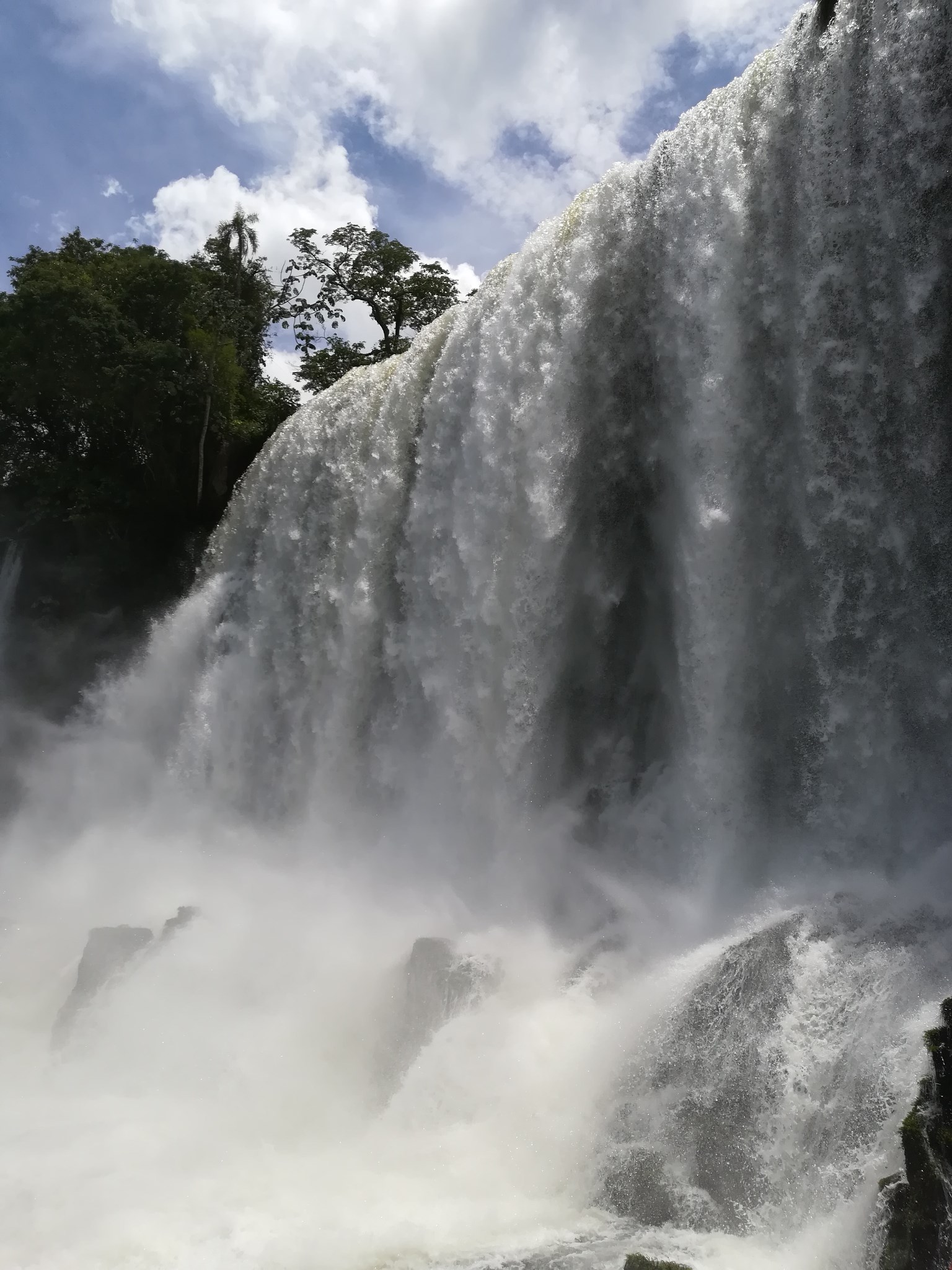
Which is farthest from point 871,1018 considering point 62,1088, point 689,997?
point 62,1088

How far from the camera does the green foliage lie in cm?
1542

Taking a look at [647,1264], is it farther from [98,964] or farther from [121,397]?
[121,397]

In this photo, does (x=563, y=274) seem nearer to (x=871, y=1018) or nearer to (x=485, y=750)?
(x=485, y=750)

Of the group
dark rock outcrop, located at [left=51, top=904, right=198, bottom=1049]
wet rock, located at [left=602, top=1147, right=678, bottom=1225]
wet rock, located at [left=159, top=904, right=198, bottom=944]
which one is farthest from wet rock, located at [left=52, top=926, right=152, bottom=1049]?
wet rock, located at [left=602, top=1147, right=678, bottom=1225]

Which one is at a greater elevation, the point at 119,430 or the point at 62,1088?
the point at 119,430

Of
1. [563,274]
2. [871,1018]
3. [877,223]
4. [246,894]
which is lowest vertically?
[871,1018]

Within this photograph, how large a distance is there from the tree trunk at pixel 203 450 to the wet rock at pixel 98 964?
9.04m

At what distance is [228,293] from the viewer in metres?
18.8

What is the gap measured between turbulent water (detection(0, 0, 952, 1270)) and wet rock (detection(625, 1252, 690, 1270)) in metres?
0.23

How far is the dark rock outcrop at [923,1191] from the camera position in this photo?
4277 millimetres

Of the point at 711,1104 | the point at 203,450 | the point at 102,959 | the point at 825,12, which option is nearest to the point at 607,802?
the point at 711,1104

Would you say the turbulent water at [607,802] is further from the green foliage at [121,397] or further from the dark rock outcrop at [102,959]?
the green foliage at [121,397]

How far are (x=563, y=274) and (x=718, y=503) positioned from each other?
2.69 metres

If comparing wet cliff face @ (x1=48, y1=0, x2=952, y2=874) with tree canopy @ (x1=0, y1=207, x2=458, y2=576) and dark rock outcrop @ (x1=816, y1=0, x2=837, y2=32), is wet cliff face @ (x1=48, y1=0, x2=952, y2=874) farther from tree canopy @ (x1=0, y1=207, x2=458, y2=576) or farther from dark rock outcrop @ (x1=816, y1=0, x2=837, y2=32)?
tree canopy @ (x1=0, y1=207, x2=458, y2=576)
